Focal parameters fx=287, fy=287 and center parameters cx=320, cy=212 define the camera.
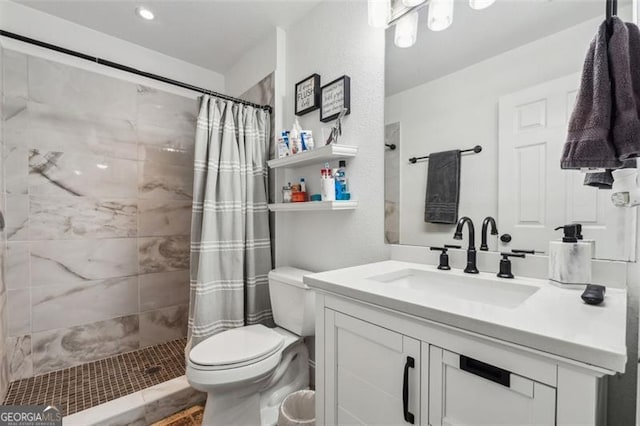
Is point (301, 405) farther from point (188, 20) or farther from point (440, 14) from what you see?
point (188, 20)

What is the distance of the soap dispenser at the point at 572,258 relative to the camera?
2.61ft

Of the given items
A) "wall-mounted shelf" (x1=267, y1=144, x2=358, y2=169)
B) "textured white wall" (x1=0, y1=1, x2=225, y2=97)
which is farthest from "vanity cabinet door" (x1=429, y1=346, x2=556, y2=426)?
"textured white wall" (x1=0, y1=1, x2=225, y2=97)

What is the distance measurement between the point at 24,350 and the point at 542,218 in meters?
2.81

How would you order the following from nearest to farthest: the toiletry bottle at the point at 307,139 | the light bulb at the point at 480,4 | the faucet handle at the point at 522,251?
the faucet handle at the point at 522,251 → the light bulb at the point at 480,4 → the toiletry bottle at the point at 307,139

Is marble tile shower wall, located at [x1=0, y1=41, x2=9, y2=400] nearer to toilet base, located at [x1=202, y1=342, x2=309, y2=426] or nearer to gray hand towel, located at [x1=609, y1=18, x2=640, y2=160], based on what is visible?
toilet base, located at [x1=202, y1=342, x2=309, y2=426]

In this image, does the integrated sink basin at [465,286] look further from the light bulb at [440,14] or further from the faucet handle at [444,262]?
the light bulb at [440,14]

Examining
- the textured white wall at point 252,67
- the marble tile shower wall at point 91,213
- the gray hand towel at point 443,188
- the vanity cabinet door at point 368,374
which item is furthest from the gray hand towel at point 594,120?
the marble tile shower wall at point 91,213

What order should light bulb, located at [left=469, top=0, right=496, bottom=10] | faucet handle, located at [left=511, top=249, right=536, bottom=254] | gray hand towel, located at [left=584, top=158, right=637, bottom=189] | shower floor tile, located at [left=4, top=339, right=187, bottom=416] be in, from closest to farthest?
gray hand towel, located at [left=584, top=158, right=637, bottom=189] → faucet handle, located at [left=511, top=249, right=536, bottom=254] → light bulb, located at [left=469, top=0, right=496, bottom=10] → shower floor tile, located at [left=4, top=339, right=187, bottom=416]

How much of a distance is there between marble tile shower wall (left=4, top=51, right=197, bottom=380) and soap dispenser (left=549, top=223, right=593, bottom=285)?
240 cm

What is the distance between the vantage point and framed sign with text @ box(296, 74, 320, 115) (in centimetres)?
171

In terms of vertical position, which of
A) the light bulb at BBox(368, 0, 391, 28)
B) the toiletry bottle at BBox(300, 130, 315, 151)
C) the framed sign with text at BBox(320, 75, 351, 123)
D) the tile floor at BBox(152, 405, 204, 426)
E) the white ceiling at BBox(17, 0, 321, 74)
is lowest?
the tile floor at BBox(152, 405, 204, 426)

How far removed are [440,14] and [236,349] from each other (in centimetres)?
175

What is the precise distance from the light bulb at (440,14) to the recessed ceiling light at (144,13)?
5.58 ft

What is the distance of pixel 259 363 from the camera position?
1333mm
